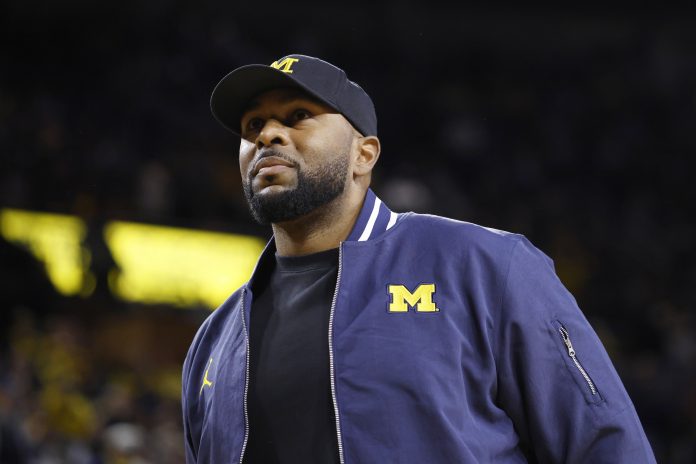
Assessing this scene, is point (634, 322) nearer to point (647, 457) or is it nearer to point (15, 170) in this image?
point (15, 170)

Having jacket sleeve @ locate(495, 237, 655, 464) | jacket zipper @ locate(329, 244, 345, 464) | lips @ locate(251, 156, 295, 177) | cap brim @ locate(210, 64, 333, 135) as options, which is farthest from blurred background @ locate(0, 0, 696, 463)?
jacket sleeve @ locate(495, 237, 655, 464)

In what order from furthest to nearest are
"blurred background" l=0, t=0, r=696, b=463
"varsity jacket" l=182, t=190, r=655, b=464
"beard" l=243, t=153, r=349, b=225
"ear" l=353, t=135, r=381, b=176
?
"blurred background" l=0, t=0, r=696, b=463
"ear" l=353, t=135, r=381, b=176
"beard" l=243, t=153, r=349, b=225
"varsity jacket" l=182, t=190, r=655, b=464

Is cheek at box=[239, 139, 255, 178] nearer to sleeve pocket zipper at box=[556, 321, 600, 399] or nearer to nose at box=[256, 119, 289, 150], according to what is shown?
nose at box=[256, 119, 289, 150]

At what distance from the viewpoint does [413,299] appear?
2297mm

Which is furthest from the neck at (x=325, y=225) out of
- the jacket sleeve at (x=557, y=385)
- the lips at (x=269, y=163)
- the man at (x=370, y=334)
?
the jacket sleeve at (x=557, y=385)

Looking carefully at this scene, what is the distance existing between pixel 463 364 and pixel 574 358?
0.73 ft

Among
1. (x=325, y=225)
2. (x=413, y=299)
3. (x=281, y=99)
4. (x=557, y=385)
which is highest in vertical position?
(x=281, y=99)

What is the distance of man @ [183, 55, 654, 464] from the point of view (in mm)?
2205

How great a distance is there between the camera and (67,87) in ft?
39.9

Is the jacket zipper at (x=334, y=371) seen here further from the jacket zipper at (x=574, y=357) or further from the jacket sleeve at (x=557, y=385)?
the jacket zipper at (x=574, y=357)

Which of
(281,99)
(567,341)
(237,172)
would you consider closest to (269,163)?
(281,99)

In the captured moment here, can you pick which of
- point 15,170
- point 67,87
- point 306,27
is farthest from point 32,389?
point 306,27

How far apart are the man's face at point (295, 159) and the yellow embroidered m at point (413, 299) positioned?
0.29 metres

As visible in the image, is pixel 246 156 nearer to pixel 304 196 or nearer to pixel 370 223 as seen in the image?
pixel 304 196
